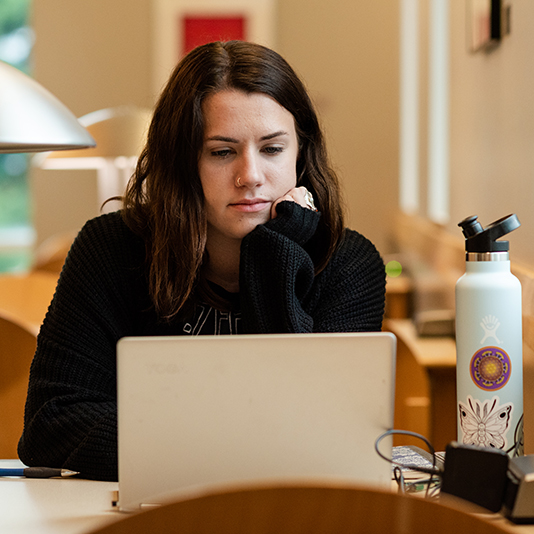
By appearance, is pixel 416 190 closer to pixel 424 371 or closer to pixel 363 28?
pixel 363 28

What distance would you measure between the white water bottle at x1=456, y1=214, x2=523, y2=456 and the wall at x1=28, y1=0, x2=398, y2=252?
3.91 m

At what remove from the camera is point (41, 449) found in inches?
45.2

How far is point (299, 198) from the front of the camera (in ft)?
4.59

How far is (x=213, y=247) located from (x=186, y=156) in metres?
0.19

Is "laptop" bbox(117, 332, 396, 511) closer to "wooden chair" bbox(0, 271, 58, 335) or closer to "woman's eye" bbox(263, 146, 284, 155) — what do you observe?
"woman's eye" bbox(263, 146, 284, 155)

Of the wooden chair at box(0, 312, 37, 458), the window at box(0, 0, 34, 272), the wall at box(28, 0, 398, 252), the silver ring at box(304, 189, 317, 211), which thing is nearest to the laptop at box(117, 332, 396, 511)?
the silver ring at box(304, 189, 317, 211)

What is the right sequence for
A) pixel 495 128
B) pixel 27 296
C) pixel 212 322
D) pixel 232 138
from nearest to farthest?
pixel 232 138
pixel 212 322
pixel 495 128
pixel 27 296

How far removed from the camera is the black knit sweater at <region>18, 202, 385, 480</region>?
1.17 meters

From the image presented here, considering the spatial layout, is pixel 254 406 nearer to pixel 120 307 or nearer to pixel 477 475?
pixel 477 475

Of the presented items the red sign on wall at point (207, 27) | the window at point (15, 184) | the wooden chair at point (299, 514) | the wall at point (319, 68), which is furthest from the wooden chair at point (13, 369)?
the window at point (15, 184)

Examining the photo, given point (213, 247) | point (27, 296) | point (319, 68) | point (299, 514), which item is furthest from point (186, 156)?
point (319, 68)

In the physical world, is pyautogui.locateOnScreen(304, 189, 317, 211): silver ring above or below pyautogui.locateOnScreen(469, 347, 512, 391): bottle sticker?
above

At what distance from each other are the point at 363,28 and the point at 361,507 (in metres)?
4.79

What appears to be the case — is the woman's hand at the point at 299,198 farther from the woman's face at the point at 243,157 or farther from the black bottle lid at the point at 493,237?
the black bottle lid at the point at 493,237
